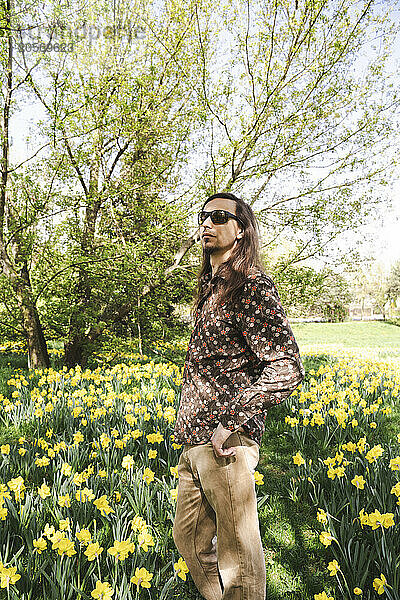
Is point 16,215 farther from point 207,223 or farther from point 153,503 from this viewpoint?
point 207,223

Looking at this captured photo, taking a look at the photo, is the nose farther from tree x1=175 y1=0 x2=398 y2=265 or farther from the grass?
tree x1=175 y1=0 x2=398 y2=265

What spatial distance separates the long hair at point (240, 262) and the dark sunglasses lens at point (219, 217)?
0.06 metres

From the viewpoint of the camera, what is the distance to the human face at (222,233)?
5.51 feet

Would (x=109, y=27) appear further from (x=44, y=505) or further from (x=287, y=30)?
(x=44, y=505)

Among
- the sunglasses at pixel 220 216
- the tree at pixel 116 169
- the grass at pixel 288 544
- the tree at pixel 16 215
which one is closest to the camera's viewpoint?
the sunglasses at pixel 220 216

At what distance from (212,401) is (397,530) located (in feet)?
4.49

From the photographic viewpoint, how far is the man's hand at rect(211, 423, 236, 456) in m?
1.38

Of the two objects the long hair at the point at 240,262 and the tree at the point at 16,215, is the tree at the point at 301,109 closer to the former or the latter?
the tree at the point at 16,215

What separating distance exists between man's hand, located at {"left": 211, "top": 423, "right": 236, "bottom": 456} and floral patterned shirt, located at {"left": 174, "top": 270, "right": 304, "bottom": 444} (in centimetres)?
3

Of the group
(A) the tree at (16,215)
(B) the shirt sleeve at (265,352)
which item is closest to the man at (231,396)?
(B) the shirt sleeve at (265,352)

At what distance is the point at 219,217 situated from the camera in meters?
1.69

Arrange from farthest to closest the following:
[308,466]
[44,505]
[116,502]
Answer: [308,466] < [116,502] < [44,505]

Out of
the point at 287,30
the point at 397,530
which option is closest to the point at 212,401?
the point at 397,530

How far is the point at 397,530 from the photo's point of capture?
2066 mm
